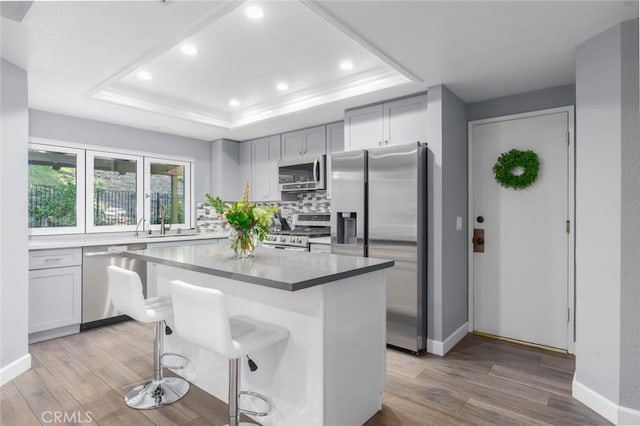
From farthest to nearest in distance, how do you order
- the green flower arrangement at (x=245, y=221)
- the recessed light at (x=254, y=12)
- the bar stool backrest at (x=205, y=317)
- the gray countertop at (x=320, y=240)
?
the gray countertop at (x=320, y=240) < the green flower arrangement at (x=245, y=221) < the recessed light at (x=254, y=12) < the bar stool backrest at (x=205, y=317)

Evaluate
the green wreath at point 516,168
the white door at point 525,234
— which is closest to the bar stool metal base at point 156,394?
the white door at point 525,234

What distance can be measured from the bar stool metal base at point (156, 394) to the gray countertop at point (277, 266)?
90cm

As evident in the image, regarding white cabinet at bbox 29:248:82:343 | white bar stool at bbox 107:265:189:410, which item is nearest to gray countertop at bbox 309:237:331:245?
white bar stool at bbox 107:265:189:410

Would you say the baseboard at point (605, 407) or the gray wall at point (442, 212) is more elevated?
the gray wall at point (442, 212)

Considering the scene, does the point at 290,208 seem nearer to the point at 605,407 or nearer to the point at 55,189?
the point at 55,189

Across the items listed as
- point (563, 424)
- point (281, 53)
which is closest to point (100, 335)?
point (281, 53)

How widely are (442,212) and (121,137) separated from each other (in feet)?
13.4

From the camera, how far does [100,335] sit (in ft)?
11.8

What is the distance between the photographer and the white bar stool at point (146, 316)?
6.77ft

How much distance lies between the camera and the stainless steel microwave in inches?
174

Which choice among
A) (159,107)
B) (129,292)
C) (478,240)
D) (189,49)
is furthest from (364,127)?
(129,292)

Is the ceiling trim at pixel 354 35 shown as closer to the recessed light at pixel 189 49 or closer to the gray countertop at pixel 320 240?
the recessed light at pixel 189 49

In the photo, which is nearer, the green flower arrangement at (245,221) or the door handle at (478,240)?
the green flower arrangement at (245,221)

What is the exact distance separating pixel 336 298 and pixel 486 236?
8.13ft
